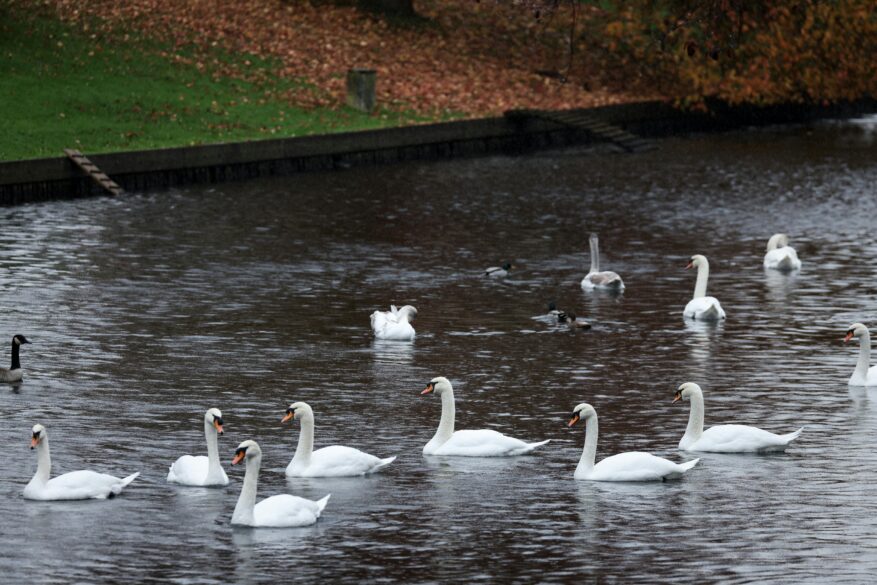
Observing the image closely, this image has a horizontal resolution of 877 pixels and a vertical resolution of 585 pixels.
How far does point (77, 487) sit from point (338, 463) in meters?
2.66

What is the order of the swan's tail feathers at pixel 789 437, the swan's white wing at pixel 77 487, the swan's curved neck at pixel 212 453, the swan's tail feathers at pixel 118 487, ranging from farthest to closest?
the swan's tail feathers at pixel 789 437, the swan's curved neck at pixel 212 453, the swan's tail feathers at pixel 118 487, the swan's white wing at pixel 77 487

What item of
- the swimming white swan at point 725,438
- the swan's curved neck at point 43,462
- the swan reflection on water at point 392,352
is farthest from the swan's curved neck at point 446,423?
the swan reflection on water at point 392,352

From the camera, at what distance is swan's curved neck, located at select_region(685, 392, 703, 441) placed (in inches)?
758

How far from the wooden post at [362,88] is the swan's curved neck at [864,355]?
31.9 m

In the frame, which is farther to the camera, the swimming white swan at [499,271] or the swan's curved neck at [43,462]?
the swimming white swan at [499,271]

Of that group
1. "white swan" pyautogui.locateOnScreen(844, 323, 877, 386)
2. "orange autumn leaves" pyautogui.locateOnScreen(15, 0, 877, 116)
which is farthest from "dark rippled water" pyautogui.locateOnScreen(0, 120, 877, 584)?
"orange autumn leaves" pyautogui.locateOnScreen(15, 0, 877, 116)

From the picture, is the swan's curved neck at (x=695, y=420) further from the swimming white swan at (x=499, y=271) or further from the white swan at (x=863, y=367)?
the swimming white swan at (x=499, y=271)

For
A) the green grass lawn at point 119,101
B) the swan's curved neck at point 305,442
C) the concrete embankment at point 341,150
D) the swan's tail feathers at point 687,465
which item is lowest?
the swan's tail feathers at point 687,465

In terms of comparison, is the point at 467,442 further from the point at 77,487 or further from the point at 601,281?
the point at 601,281

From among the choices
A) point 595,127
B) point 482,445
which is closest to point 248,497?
point 482,445

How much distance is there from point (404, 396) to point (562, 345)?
4.32 metres

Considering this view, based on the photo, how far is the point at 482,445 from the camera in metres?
19.0

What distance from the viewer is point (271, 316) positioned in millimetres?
27531

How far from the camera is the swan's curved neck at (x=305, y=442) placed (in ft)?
59.1
